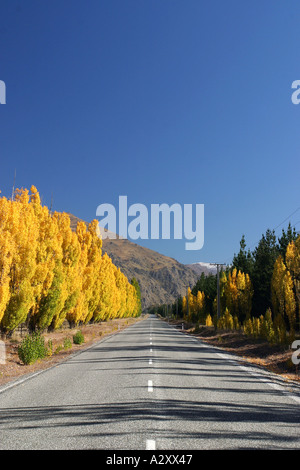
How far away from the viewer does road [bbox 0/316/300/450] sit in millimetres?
5789

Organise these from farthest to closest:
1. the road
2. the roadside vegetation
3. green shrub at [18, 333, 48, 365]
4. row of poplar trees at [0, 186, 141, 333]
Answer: the roadside vegetation, row of poplar trees at [0, 186, 141, 333], green shrub at [18, 333, 48, 365], the road

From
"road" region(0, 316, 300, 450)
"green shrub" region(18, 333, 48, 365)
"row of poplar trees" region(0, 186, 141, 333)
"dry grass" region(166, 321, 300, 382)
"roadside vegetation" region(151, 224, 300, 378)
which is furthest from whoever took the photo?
"roadside vegetation" region(151, 224, 300, 378)

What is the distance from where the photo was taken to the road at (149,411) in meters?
5.79

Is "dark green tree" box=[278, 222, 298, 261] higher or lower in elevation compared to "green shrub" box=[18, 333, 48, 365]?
higher

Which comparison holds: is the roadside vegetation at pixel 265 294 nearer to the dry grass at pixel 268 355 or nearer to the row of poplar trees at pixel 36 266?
the dry grass at pixel 268 355

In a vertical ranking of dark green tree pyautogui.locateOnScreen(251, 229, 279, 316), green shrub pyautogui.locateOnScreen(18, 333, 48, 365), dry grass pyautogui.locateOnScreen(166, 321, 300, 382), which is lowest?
dry grass pyautogui.locateOnScreen(166, 321, 300, 382)

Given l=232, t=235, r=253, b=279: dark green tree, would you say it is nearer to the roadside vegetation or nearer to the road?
the roadside vegetation

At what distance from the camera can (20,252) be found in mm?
20500

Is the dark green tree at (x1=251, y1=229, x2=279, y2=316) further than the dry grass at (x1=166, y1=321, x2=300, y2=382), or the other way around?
the dark green tree at (x1=251, y1=229, x2=279, y2=316)

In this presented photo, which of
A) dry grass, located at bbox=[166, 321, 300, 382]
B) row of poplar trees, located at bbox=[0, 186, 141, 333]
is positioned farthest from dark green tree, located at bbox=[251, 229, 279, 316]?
row of poplar trees, located at bbox=[0, 186, 141, 333]
